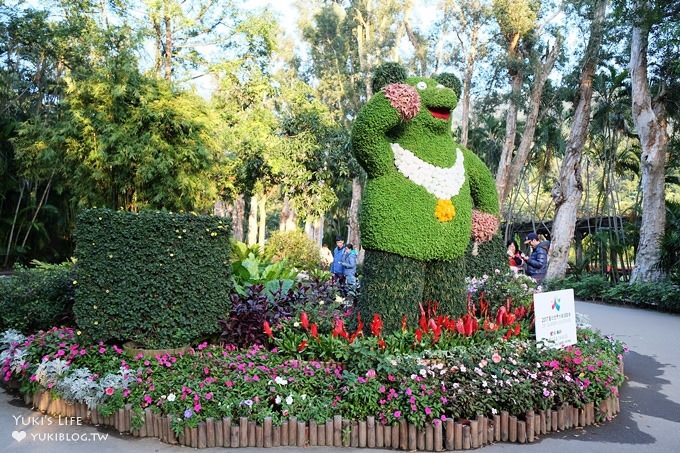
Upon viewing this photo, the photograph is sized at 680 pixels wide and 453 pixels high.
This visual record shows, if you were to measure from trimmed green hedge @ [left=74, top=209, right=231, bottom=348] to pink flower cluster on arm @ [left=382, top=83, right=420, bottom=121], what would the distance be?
7.33ft

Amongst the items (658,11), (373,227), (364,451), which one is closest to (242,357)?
(364,451)

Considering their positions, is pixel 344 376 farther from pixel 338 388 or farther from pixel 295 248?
pixel 295 248

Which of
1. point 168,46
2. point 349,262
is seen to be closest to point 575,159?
point 349,262

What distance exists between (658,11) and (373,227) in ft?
33.9

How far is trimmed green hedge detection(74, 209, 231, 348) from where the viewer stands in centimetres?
462

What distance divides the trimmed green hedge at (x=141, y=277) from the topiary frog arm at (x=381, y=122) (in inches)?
70.6

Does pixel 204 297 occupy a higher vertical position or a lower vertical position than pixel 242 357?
higher

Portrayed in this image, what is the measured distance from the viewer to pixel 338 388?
4043mm

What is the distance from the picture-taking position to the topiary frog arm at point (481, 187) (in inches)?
229

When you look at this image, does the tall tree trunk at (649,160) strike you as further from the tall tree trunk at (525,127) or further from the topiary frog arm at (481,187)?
the topiary frog arm at (481,187)

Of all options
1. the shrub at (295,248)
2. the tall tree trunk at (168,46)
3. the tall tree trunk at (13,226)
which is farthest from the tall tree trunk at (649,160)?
the tall tree trunk at (13,226)

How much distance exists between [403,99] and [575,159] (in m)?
12.6

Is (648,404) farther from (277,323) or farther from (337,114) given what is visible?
(337,114)

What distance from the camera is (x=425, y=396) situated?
3854 millimetres
